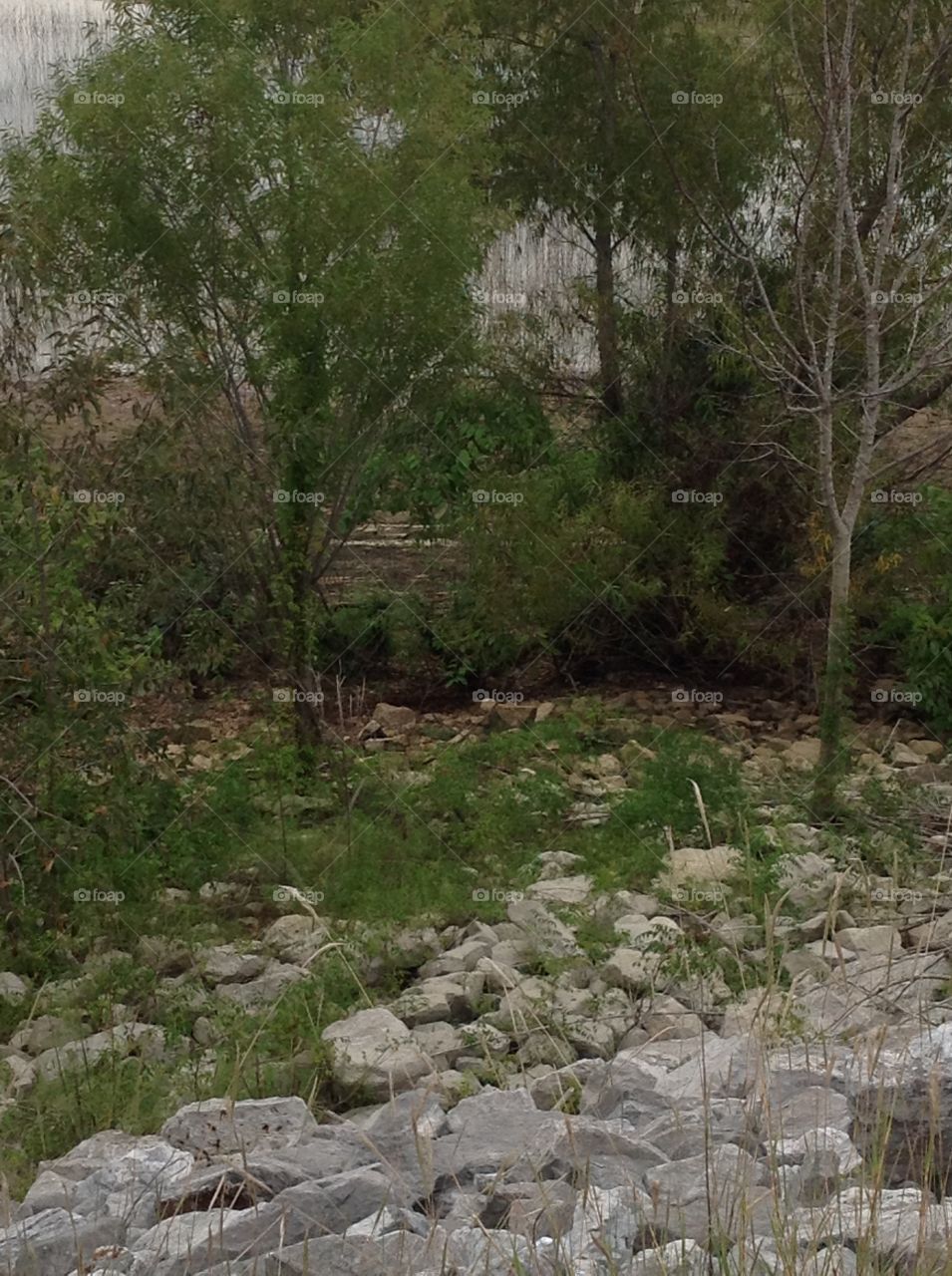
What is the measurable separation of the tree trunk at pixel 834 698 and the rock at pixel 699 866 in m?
0.60

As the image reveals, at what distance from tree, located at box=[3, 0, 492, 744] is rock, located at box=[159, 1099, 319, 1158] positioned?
366 centimetres

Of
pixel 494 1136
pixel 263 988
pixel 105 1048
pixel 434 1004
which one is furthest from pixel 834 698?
pixel 494 1136

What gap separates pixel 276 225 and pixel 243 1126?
4.85 meters

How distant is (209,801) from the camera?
692cm

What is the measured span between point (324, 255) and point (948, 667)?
150 inches

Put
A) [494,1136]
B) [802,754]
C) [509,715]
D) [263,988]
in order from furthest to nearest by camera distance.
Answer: [509,715] → [802,754] → [263,988] → [494,1136]

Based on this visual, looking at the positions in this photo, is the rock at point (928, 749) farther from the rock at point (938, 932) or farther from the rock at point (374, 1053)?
the rock at point (374, 1053)

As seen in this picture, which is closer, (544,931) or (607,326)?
(544,931)

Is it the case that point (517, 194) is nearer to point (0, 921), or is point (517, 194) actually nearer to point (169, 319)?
point (169, 319)

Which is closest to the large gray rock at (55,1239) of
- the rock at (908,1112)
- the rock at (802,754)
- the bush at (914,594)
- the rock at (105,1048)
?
the rock at (908,1112)

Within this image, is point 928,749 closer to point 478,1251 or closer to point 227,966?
point 227,966

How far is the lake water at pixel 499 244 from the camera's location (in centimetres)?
995

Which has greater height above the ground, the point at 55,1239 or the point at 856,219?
the point at 856,219

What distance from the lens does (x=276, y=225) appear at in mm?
7430
